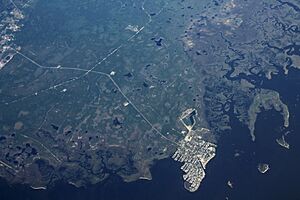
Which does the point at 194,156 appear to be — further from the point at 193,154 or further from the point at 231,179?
the point at 231,179

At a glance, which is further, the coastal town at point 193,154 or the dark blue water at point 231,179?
the coastal town at point 193,154

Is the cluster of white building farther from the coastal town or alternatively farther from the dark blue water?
the dark blue water

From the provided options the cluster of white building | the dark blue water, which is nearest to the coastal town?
the cluster of white building

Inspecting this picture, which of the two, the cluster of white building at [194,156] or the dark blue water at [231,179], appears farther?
the cluster of white building at [194,156]

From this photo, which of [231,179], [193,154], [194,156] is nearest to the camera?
[231,179]

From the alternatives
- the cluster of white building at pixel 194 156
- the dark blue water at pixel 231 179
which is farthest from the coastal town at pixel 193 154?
the dark blue water at pixel 231 179

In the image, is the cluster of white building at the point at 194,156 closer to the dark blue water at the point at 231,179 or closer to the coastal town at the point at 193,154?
the coastal town at the point at 193,154

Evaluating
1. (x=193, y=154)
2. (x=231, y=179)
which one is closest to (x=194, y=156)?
(x=193, y=154)

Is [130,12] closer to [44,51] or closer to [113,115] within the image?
[44,51]

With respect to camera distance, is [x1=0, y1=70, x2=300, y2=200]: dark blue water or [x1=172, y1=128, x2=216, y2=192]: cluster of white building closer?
[x1=0, y1=70, x2=300, y2=200]: dark blue water
